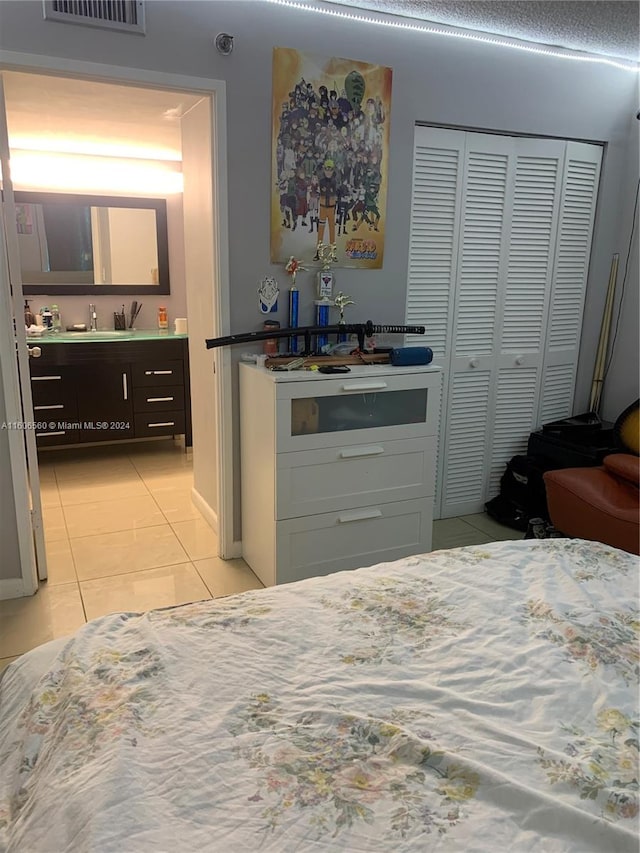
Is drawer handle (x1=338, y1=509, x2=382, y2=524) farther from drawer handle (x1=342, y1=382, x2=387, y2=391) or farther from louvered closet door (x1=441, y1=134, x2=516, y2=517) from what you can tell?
louvered closet door (x1=441, y1=134, x2=516, y2=517)

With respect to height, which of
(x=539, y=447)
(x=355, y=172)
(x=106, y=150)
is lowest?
(x=539, y=447)

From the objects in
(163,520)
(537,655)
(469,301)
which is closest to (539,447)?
(469,301)

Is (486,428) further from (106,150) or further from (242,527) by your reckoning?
(106,150)

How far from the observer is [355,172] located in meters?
2.89

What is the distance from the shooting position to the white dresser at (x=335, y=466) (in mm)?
2592

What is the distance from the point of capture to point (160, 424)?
4.67 meters

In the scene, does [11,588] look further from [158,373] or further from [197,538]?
[158,373]

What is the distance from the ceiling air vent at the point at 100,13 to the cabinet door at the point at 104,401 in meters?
2.41

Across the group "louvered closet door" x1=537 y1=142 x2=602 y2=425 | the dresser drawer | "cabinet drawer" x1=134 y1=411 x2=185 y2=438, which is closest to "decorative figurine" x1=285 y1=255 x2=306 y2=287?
the dresser drawer

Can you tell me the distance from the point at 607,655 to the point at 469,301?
243 cm

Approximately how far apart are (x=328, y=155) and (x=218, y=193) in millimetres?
538

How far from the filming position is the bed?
0.85 m

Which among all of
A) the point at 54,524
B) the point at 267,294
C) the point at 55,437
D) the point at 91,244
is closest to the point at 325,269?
the point at 267,294

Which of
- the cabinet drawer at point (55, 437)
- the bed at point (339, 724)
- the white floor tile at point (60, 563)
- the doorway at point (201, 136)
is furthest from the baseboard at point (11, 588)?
the cabinet drawer at point (55, 437)
